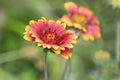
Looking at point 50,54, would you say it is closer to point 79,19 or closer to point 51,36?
point 79,19

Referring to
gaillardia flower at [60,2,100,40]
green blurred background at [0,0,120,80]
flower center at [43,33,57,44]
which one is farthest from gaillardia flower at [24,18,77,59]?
green blurred background at [0,0,120,80]

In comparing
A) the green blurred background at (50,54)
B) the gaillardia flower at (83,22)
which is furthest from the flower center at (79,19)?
the green blurred background at (50,54)

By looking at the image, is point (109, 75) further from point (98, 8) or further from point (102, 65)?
point (98, 8)

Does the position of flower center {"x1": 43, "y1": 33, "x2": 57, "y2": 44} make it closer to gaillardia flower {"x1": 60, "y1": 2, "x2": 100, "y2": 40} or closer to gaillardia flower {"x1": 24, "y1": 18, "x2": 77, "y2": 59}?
gaillardia flower {"x1": 24, "y1": 18, "x2": 77, "y2": 59}

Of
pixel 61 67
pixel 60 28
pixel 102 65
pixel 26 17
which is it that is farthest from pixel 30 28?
pixel 26 17

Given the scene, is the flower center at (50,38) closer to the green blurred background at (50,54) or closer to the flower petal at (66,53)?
the flower petal at (66,53)
